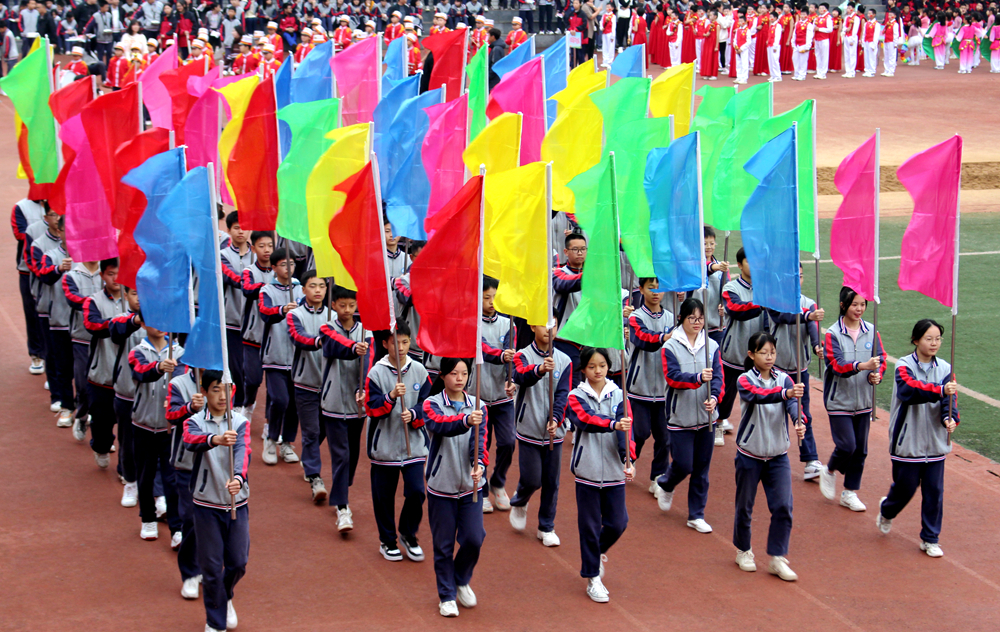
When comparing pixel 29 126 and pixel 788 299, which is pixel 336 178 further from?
pixel 29 126

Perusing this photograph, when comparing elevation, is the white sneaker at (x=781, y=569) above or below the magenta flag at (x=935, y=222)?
below

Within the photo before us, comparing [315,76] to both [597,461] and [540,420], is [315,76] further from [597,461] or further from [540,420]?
[597,461]

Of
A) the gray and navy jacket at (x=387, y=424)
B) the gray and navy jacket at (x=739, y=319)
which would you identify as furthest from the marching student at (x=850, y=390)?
the gray and navy jacket at (x=387, y=424)

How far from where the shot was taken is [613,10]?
37.8 m

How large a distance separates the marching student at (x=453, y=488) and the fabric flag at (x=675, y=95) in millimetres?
5683

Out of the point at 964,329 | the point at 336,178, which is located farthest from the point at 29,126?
the point at 964,329

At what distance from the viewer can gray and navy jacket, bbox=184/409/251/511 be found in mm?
7285

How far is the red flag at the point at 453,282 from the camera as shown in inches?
317

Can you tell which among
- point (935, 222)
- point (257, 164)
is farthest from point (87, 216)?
point (935, 222)

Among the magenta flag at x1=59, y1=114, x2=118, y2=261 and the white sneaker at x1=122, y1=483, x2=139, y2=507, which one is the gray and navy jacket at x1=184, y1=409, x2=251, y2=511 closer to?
the white sneaker at x1=122, y1=483, x2=139, y2=507

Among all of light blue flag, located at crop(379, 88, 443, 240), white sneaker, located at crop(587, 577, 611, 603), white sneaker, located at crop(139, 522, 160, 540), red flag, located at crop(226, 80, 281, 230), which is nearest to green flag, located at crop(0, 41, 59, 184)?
red flag, located at crop(226, 80, 281, 230)

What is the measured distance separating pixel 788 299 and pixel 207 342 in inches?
168

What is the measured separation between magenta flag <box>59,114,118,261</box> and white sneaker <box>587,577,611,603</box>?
16.3 feet

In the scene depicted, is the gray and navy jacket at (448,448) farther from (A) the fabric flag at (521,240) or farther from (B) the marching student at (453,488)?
(A) the fabric flag at (521,240)
